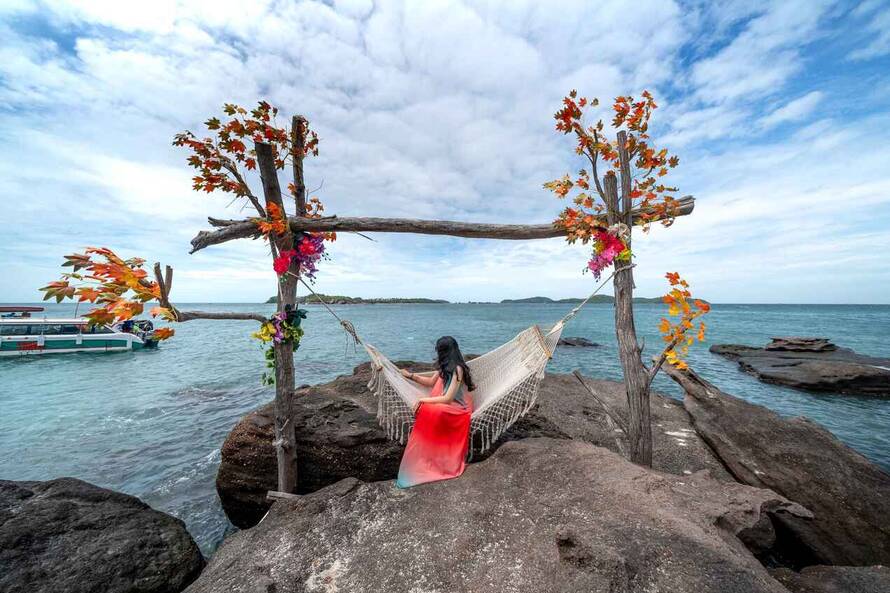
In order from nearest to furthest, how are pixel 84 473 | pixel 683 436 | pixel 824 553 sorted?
1. pixel 824 553
2. pixel 683 436
3. pixel 84 473

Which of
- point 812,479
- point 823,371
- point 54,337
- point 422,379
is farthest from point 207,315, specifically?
point 54,337

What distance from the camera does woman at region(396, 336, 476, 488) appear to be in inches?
96.2

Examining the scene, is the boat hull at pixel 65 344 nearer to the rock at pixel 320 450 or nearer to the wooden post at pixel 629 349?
the rock at pixel 320 450

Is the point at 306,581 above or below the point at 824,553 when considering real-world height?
above

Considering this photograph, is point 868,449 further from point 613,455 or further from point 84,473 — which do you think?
point 84,473

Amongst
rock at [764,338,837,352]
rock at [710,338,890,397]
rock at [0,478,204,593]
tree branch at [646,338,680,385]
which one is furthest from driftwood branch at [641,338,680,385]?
rock at [764,338,837,352]

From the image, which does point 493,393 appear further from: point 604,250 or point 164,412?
point 164,412

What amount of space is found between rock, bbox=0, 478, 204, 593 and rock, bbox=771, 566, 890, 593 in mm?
3535

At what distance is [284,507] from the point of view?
2.16 m

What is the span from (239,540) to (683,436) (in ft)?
15.4

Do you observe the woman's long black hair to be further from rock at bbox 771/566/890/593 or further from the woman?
rock at bbox 771/566/890/593

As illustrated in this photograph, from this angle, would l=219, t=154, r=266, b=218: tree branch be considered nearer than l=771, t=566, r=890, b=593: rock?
No

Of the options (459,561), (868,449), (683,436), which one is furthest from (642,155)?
(868,449)

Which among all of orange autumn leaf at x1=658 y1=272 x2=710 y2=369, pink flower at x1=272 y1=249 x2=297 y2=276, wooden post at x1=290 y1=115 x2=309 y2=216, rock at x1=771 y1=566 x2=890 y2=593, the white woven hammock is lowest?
rock at x1=771 y1=566 x2=890 y2=593
